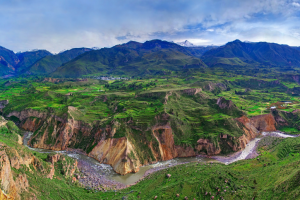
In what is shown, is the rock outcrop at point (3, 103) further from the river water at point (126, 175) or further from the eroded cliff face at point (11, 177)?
the eroded cliff face at point (11, 177)

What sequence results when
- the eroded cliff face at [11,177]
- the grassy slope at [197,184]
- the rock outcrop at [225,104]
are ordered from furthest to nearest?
the rock outcrop at [225,104]
the grassy slope at [197,184]
the eroded cliff face at [11,177]


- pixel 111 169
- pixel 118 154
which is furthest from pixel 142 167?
pixel 111 169

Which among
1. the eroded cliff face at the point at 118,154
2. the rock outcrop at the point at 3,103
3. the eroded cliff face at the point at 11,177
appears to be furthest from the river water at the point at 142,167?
the rock outcrop at the point at 3,103

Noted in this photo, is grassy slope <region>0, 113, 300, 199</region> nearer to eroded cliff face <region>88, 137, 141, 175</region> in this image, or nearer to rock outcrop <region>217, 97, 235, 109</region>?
eroded cliff face <region>88, 137, 141, 175</region>

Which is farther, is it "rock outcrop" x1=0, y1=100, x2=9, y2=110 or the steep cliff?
"rock outcrop" x1=0, y1=100, x2=9, y2=110

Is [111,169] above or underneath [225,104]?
underneath

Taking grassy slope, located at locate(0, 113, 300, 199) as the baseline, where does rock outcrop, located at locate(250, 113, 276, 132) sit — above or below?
above

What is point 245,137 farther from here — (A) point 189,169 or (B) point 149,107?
(B) point 149,107

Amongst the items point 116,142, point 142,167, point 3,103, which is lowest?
point 142,167

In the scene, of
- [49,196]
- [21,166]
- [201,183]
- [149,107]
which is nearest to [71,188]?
[49,196]

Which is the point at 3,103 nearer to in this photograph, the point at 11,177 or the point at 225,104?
the point at 11,177

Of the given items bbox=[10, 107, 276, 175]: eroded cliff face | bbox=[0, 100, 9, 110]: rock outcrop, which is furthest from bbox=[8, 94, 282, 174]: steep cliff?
bbox=[0, 100, 9, 110]: rock outcrop

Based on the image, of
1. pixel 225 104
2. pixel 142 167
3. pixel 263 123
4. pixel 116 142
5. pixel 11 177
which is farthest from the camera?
pixel 225 104
